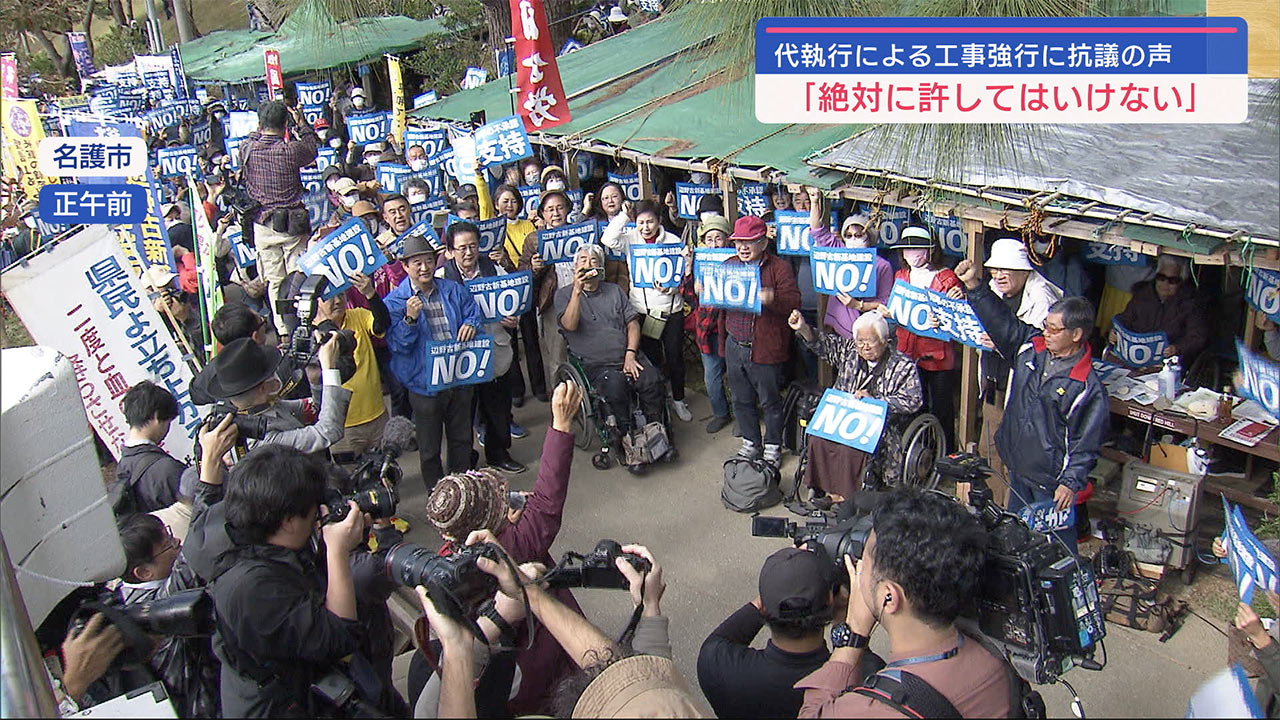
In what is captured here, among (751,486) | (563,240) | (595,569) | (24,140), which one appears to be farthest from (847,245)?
(24,140)

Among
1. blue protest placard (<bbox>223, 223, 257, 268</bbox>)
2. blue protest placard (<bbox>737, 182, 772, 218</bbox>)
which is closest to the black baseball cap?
blue protest placard (<bbox>737, 182, 772, 218</bbox>)

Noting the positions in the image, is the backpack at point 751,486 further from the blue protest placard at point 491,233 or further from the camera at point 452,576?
the camera at point 452,576

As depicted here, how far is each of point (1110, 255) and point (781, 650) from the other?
5063mm

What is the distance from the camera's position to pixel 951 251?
7332 millimetres

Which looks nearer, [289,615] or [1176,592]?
[289,615]

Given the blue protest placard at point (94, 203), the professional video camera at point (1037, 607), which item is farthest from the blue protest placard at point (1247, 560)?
the blue protest placard at point (94, 203)

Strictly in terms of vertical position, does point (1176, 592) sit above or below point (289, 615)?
below

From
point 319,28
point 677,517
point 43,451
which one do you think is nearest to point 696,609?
point 677,517

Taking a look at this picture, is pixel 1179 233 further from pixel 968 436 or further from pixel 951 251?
pixel 951 251

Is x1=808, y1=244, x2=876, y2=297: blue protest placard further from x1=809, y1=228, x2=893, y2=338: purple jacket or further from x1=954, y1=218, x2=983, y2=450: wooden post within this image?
x1=954, y1=218, x2=983, y2=450: wooden post

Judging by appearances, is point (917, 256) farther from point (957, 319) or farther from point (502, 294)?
point (502, 294)

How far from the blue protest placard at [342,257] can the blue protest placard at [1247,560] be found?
469 centimetres

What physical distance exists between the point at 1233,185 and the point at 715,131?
4215 mm

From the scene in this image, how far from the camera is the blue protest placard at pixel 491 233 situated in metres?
7.52
